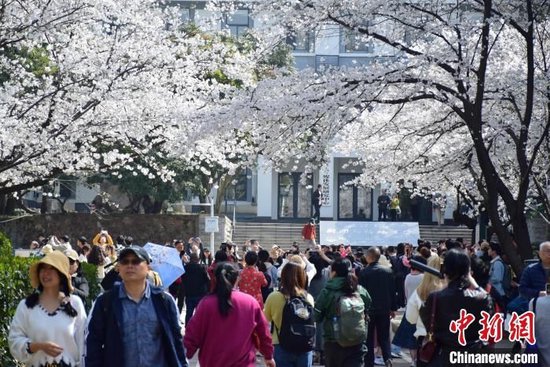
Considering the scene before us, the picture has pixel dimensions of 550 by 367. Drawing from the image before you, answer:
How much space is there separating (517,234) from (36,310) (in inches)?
394

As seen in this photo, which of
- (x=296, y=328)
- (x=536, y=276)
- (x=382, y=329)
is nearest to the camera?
(x=296, y=328)

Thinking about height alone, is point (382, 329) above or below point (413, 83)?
below

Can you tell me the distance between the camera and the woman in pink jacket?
26.0 ft

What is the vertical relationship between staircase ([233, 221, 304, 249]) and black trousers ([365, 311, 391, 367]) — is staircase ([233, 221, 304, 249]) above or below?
above

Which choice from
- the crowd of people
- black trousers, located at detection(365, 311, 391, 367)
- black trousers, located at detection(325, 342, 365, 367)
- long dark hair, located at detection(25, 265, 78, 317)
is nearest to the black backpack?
the crowd of people

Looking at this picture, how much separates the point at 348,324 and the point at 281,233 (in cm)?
3194

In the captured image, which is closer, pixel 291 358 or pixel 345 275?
pixel 291 358

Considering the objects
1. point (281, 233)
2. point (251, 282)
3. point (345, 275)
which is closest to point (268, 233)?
point (281, 233)

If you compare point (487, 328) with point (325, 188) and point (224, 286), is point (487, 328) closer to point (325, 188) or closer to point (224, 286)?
point (224, 286)

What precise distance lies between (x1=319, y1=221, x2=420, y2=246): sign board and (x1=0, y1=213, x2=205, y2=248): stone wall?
4.85 metres

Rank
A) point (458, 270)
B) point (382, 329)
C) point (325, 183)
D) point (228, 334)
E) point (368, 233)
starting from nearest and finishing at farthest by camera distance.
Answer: point (458, 270) → point (228, 334) → point (382, 329) → point (368, 233) → point (325, 183)

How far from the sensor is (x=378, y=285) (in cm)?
1373

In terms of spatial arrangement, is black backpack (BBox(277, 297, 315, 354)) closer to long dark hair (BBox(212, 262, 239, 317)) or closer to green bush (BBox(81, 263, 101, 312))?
long dark hair (BBox(212, 262, 239, 317))

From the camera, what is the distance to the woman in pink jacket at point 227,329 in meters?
7.93
